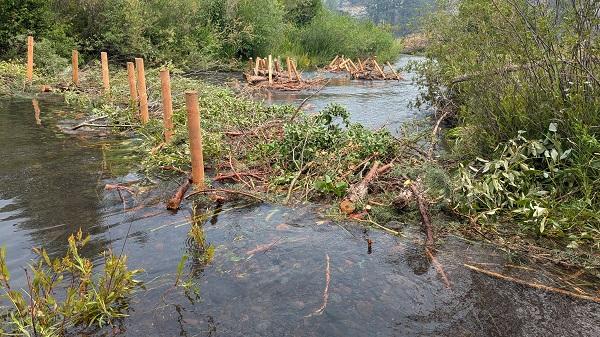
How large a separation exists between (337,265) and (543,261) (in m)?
1.85

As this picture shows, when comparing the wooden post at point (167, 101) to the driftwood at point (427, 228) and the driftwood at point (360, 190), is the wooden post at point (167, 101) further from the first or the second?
the driftwood at point (427, 228)

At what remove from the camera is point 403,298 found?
4.09 meters

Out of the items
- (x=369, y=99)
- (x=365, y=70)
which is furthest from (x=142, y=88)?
(x=365, y=70)

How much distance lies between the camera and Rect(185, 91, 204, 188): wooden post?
5598 mm

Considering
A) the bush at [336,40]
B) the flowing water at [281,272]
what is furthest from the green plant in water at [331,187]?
the bush at [336,40]

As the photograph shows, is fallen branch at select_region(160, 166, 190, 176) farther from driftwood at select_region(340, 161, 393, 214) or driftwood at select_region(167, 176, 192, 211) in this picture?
driftwood at select_region(340, 161, 393, 214)

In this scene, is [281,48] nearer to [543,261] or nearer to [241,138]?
[241,138]

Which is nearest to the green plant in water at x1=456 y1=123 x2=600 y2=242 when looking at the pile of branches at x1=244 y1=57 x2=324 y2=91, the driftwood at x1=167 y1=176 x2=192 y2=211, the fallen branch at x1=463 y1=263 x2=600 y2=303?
the fallen branch at x1=463 y1=263 x2=600 y2=303

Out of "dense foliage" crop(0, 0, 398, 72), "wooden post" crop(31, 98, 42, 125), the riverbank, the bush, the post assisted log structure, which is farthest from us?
the bush

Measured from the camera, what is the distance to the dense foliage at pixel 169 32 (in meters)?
18.8

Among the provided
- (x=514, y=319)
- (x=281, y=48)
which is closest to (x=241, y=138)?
(x=514, y=319)

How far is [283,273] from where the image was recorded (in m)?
4.49

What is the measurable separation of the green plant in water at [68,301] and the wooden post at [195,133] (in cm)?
210

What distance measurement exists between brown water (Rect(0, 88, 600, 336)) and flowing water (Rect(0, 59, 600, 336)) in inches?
0.4
